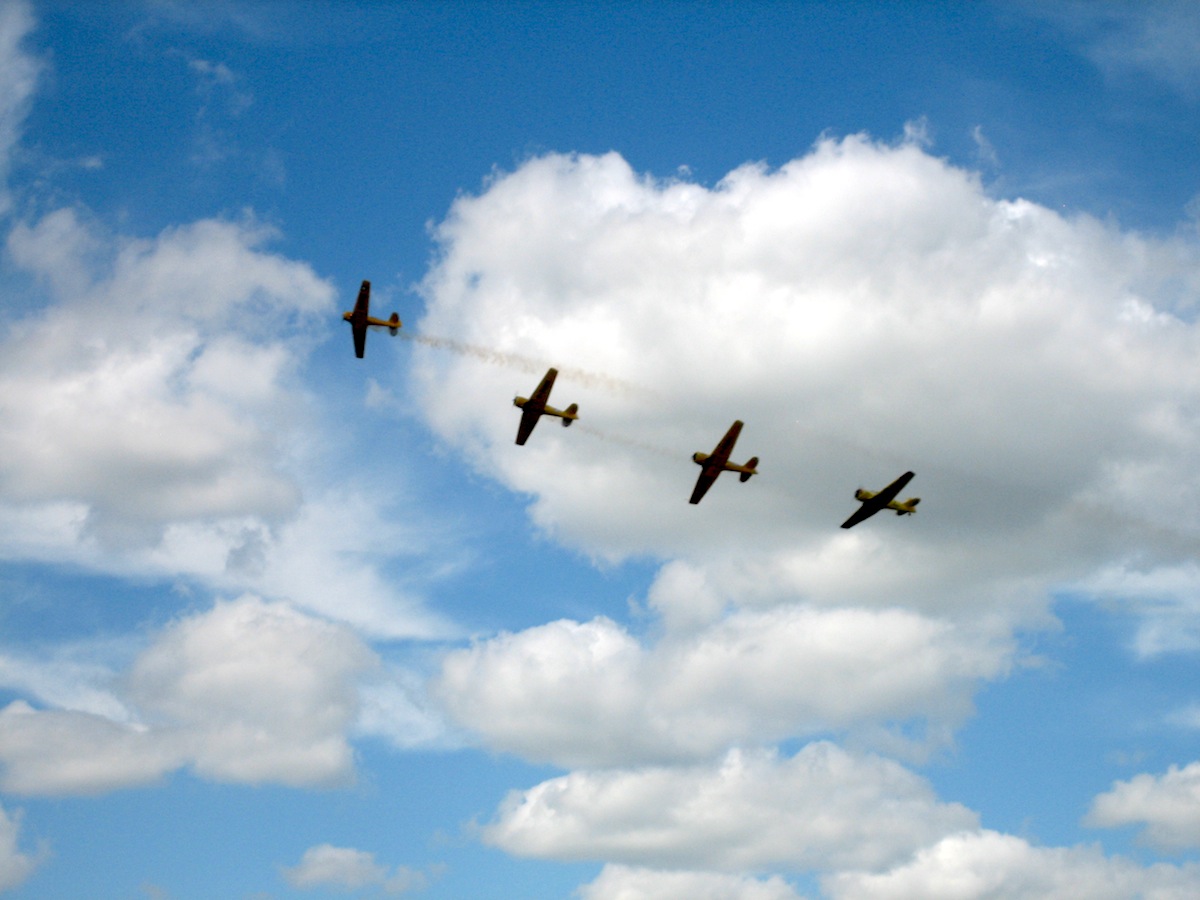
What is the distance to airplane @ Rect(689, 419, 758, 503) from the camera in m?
132

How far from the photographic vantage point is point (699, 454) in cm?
13412

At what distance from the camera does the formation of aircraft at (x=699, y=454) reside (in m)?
125

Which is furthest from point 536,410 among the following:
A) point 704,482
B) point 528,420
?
point 704,482

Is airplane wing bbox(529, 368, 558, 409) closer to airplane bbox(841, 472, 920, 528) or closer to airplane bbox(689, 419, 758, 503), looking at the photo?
airplane bbox(689, 419, 758, 503)

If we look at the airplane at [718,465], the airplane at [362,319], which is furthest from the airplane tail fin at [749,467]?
the airplane at [362,319]

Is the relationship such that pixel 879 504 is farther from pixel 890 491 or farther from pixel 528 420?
pixel 528 420

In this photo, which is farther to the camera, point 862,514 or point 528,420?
point 862,514

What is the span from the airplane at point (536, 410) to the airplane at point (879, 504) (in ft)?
118

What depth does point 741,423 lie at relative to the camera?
13225cm

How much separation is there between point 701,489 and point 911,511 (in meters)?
26.4

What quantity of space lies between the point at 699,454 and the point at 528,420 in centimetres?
2129

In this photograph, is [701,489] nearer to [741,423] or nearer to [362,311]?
[741,423]

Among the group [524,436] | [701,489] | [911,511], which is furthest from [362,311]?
[911,511]

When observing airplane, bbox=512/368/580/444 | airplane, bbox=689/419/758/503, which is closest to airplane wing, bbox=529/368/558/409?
airplane, bbox=512/368/580/444
